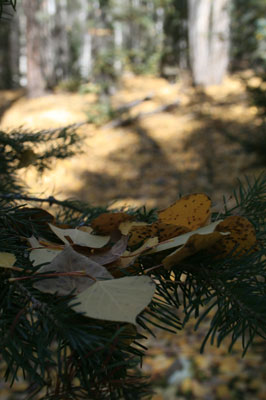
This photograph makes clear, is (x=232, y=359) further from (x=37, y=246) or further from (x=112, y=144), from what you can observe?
(x=112, y=144)

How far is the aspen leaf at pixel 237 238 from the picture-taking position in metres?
0.48

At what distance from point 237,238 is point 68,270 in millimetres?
236

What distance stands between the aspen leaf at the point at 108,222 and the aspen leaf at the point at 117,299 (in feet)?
0.54

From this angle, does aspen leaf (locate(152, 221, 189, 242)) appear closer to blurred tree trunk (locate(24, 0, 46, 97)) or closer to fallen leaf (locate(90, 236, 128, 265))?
fallen leaf (locate(90, 236, 128, 265))

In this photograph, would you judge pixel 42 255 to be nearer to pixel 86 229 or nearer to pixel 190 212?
pixel 86 229

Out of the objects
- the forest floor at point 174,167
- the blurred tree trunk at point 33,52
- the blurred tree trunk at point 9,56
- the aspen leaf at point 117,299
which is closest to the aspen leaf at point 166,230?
the aspen leaf at point 117,299

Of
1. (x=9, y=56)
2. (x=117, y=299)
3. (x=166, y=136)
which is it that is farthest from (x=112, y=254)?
(x=9, y=56)

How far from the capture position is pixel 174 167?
6.18m

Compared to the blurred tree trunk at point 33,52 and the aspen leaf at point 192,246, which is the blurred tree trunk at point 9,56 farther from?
the aspen leaf at point 192,246

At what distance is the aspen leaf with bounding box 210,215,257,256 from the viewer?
0.48 m

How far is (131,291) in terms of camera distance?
0.40 m

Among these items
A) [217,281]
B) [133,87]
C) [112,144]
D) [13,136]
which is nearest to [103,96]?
[112,144]

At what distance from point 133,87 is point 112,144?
5148mm

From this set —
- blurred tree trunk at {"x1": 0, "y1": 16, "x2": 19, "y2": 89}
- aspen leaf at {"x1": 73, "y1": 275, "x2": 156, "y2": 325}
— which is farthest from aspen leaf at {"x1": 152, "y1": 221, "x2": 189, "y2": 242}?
blurred tree trunk at {"x1": 0, "y1": 16, "x2": 19, "y2": 89}
